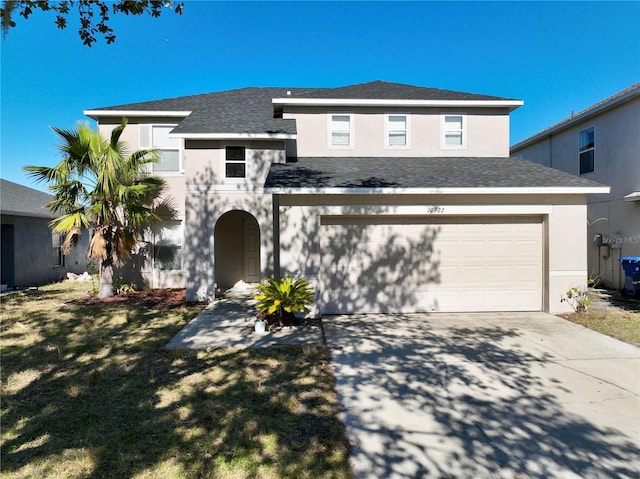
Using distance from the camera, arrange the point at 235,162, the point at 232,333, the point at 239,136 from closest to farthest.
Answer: the point at 232,333 < the point at 239,136 < the point at 235,162

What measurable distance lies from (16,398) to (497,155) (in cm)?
1329

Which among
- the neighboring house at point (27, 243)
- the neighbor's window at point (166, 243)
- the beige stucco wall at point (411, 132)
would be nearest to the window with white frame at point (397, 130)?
the beige stucco wall at point (411, 132)

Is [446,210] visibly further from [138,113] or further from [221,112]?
[138,113]

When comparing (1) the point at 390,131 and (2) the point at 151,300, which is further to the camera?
(1) the point at 390,131

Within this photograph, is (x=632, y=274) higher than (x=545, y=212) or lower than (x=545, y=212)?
lower

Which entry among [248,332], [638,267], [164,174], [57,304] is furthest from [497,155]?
[57,304]

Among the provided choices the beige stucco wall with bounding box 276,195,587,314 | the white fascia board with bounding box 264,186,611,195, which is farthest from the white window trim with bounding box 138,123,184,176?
the beige stucco wall with bounding box 276,195,587,314

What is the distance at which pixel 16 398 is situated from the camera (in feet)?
14.3

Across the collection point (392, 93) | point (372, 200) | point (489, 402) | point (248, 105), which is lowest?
point (489, 402)

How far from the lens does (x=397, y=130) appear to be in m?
11.5

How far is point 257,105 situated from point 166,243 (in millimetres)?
5979

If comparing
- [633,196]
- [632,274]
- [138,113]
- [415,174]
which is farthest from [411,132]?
[138,113]

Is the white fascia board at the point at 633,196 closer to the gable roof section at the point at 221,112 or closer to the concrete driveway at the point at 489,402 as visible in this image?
the concrete driveway at the point at 489,402

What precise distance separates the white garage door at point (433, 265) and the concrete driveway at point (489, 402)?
55.5 inches
